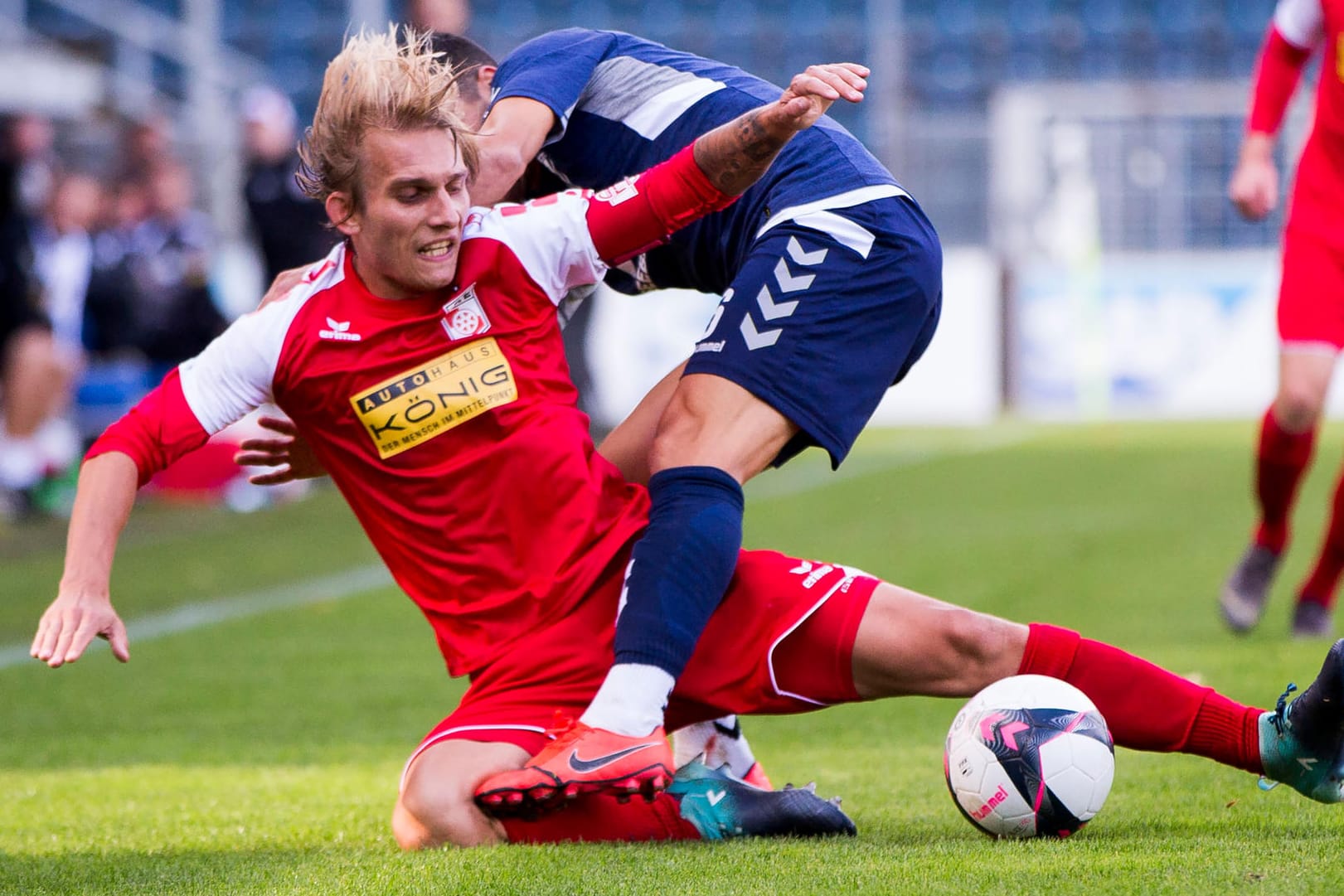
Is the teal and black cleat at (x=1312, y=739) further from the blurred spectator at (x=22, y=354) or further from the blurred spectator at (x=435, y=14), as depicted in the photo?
the blurred spectator at (x=22, y=354)

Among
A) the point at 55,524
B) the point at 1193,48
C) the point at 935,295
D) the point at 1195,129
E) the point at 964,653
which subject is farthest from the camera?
the point at 1193,48

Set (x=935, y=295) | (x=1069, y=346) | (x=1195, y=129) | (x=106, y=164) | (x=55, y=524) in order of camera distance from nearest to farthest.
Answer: (x=935, y=295) < (x=55, y=524) < (x=106, y=164) < (x=1069, y=346) < (x=1195, y=129)

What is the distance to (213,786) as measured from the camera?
12.7 feet

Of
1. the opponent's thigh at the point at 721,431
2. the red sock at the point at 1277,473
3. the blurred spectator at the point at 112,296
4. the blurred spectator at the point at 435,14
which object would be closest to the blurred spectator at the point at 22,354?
the blurred spectator at the point at 112,296

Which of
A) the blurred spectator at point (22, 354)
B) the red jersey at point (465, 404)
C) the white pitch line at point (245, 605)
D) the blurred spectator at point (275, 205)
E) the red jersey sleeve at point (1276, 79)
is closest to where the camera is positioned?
the red jersey at point (465, 404)

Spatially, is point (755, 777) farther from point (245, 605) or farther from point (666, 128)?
point (245, 605)

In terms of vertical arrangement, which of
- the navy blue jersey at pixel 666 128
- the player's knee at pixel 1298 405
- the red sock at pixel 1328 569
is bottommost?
the red sock at pixel 1328 569

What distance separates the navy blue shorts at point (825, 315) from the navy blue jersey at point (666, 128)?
0.10 m

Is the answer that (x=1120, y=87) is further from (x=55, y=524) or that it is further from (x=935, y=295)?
(x=935, y=295)

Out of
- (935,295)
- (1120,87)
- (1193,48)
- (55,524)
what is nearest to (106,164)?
(55,524)

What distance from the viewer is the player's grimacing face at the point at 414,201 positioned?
319cm

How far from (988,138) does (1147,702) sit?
18067mm

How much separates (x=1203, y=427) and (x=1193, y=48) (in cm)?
722

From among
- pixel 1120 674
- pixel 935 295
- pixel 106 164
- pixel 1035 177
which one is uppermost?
pixel 935 295
